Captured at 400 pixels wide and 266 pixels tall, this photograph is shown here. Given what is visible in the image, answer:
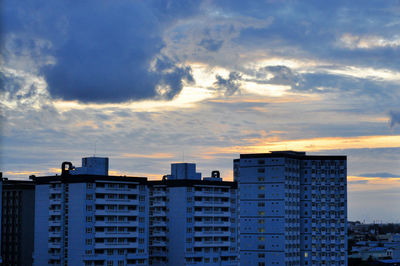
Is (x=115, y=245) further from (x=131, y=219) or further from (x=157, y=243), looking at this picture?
(x=157, y=243)

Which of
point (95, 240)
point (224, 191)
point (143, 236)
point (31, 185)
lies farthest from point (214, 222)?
point (31, 185)

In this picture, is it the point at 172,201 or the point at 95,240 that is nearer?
the point at 95,240

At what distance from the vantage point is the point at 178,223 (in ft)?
594

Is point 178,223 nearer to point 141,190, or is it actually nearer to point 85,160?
point 141,190

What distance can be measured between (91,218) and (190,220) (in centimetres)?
3300

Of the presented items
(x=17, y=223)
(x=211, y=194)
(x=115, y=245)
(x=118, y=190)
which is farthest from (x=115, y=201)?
(x=17, y=223)

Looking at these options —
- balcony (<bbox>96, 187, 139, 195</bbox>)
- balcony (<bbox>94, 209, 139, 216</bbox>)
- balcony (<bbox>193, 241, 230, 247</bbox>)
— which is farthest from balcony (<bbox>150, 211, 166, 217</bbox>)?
balcony (<bbox>96, 187, 139, 195</bbox>)

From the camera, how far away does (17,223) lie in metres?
195

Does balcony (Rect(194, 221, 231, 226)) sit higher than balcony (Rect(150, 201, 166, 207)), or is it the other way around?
balcony (Rect(150, 201, 166, 207))

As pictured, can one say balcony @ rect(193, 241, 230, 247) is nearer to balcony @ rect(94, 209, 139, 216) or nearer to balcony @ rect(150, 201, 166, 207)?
balcony @ rect(150, 201, 166, 207)

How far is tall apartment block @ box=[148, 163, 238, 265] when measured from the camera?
18000 cm

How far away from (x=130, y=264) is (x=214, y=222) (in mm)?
32005

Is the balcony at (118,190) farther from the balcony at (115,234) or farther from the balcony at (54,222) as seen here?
the balcony at (54,222)

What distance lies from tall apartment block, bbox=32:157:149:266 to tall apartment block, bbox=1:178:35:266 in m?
28.7
